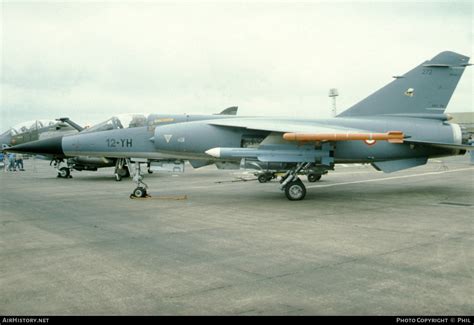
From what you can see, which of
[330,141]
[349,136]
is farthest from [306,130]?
[349,136]

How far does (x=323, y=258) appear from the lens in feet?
19.6

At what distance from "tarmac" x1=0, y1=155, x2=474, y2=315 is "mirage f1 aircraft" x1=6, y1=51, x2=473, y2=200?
5.02 ft

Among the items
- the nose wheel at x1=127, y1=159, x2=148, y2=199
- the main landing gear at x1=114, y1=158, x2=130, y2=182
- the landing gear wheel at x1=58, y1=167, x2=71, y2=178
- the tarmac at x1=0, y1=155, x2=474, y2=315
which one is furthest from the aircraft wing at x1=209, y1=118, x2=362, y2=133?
the landing gear wheel at x1=58, y1=167, x2=71, y2=178

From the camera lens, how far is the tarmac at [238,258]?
428 cm

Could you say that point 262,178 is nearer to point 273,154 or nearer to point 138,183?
point 273,154

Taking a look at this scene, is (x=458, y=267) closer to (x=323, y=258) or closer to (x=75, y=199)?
(x=323, y=258)

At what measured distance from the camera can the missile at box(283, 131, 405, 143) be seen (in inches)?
407

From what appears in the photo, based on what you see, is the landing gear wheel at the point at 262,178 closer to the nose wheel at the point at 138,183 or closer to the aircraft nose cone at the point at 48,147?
the nose wheel at the point at 138,183

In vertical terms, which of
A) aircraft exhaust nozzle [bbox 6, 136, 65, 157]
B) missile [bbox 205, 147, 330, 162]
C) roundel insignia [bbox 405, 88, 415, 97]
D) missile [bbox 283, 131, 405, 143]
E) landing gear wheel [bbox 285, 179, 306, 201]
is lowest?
landing gear wheel [bbox 285, 179, 306, 201]

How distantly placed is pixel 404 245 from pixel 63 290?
4.92 meters

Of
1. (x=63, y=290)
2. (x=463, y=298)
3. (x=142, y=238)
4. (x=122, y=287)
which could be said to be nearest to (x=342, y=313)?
(x=463, y=298)

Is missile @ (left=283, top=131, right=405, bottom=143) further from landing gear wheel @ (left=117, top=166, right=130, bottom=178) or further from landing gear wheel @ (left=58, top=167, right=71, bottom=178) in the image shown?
landing gear wheel @ (left=58, top=167, right=71, bottom=178)

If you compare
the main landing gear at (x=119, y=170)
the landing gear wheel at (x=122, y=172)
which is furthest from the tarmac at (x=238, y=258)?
the landing gear wheel at (x=122, y=172)

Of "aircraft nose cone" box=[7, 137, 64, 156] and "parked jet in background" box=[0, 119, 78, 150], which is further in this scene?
"parked jet in background" box=[0, 119, 78, 150]
